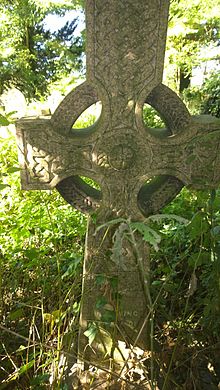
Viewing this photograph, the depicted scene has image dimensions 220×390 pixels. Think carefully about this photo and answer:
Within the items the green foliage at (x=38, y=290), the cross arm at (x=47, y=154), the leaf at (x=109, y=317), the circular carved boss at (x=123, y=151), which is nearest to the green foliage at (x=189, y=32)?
the green foliage at (x=38, y=290)

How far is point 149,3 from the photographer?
145cm

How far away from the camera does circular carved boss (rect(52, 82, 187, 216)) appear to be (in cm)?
156

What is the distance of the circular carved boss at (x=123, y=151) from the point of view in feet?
5.12

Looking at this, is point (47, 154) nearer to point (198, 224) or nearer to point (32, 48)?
point (198, 224)

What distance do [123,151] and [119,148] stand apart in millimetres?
20

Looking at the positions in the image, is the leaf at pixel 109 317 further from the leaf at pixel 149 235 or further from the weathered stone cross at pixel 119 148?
the leaf at pixel 149 235

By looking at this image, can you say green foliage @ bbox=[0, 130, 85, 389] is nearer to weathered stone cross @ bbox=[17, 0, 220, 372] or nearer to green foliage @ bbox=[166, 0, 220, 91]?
weathered stone cross @ bbox=[17, 0, 220, 372]

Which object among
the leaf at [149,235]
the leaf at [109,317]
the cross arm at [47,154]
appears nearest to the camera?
the leaf at [149,235]

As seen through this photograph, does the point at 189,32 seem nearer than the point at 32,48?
Yes

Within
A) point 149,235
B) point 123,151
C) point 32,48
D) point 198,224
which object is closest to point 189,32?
point 123,151

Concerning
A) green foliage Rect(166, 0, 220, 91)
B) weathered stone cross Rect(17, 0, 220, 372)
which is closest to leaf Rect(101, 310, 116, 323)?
weathered stone cross Rect(17, 0, 220, 372)

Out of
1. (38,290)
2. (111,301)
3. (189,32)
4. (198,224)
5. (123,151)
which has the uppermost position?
(189,32)

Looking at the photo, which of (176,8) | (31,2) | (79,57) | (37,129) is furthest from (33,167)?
(79,57)

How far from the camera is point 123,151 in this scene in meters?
1.62
